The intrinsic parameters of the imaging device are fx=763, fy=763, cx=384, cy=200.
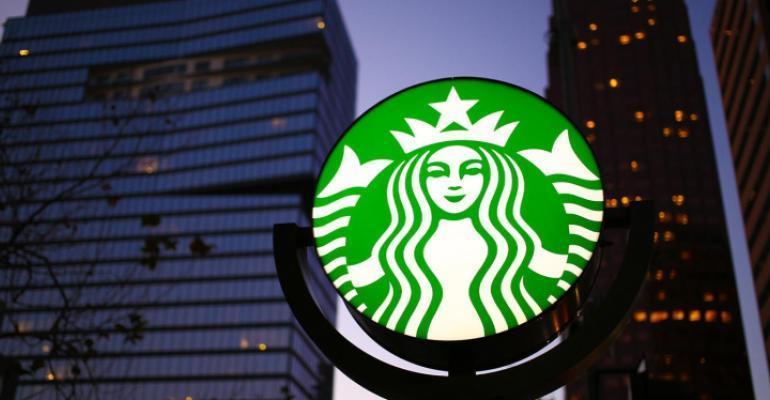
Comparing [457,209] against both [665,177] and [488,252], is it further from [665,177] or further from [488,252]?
[665,177]

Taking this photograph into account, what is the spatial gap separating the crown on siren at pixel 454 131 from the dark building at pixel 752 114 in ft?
212

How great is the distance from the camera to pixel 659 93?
114250 mm

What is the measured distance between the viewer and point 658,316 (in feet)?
328

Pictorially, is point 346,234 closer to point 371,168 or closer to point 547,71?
point 371,168

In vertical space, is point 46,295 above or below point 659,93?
below

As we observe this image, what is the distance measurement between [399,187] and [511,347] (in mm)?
926

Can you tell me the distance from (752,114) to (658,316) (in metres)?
40.4

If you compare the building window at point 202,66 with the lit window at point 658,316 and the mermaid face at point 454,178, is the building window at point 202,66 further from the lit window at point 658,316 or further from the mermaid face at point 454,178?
the mermaid face at point 454,178

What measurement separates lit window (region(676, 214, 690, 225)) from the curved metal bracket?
108596mm

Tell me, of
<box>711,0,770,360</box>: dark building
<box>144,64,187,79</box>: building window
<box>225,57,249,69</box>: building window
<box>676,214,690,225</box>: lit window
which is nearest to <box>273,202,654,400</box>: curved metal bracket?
<box>711,0,770,360</box>: dark building

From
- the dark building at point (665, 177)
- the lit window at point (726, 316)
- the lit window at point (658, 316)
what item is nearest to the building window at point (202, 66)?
the dark building at point (665, 177)

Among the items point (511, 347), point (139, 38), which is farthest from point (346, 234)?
point (139, 38)

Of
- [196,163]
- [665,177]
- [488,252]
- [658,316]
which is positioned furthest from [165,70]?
[488,252]

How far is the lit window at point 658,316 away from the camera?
9975cm
